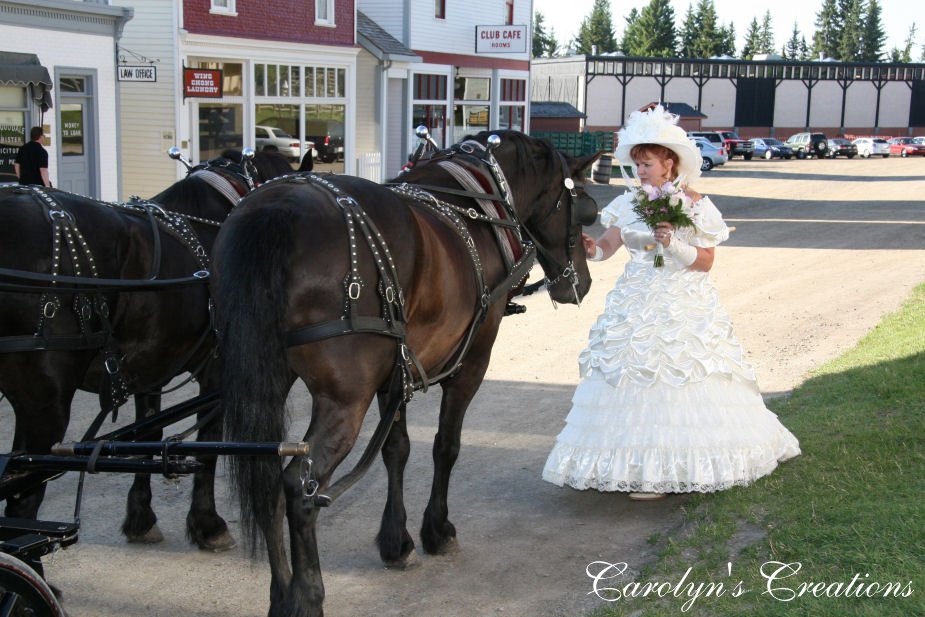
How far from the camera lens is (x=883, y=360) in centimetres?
865

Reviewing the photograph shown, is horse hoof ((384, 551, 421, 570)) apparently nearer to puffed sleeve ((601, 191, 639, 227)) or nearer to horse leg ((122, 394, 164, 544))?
horse leg ((122, 394, 164, 544))

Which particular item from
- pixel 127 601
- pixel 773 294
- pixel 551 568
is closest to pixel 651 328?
pixel 551 568

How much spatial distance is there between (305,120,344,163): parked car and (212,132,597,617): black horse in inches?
846

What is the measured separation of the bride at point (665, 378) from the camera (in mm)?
5797

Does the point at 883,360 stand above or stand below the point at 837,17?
below

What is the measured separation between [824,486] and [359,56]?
2533 centimetres

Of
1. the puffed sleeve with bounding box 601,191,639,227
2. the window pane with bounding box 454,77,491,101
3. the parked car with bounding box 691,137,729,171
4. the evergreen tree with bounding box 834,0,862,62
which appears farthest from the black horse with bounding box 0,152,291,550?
the evergreen tree with bounding box 834,0,862,62

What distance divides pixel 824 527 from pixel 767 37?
119 metres

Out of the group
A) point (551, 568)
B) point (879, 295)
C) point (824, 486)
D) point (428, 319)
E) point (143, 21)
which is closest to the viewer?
point (428, 319)

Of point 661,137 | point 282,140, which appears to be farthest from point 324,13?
point 661,137

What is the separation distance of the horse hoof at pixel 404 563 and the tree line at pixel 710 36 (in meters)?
79.1

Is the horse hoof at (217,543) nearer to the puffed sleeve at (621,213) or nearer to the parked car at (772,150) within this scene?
the puffed sleeve at (621,213)

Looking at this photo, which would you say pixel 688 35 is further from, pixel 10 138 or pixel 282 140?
pixel 10 138

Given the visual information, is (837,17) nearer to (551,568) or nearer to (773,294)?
(773,294)
